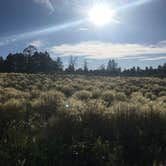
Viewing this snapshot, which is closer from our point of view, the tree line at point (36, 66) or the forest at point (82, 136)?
the forest at point (82, 136)

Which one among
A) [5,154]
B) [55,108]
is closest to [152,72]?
[55,108]

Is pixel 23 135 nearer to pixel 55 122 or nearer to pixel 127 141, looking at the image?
pixel 55 122

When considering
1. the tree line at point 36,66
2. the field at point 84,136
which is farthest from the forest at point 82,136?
the tree line at point 36,66

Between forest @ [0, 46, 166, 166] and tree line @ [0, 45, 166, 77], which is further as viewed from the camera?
tree line @ [0, 45, 166, 77]

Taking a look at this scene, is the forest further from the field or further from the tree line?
the tree line

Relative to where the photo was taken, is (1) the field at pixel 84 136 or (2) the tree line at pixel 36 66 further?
(2) the tree line at pixel 36 66

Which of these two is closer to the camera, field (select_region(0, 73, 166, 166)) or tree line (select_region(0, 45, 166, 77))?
field (select_region(0, 73, 166, 166))

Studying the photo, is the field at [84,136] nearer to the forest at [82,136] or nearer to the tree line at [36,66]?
the forest at [82,136]

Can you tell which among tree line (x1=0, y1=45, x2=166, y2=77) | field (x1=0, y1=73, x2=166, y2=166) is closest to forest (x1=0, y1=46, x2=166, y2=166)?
field (x1=0, y1=73, x2=166, y2=166)

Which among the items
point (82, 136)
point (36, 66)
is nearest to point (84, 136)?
point (82, 136)

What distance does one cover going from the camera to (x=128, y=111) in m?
10.4

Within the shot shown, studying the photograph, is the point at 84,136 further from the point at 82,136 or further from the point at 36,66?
Result: the point at 36,66

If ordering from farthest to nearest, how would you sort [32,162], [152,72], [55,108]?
[152,72], [55,108], [32,162]

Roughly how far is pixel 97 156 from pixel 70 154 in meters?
0.64
